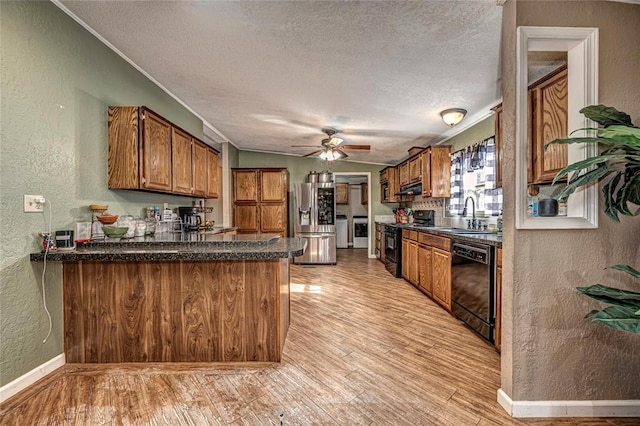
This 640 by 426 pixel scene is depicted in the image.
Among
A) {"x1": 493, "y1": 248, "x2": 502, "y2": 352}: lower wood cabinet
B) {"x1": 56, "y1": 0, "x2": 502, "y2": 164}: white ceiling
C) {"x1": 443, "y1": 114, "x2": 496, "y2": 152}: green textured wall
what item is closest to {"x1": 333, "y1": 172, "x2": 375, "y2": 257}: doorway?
{"x1": 443, "y1": 114, "x2": 496, "y2": 152}: green textured wall

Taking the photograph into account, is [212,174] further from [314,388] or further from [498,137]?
[498,137]

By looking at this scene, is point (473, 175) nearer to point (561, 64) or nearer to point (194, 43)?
point (561, 64)

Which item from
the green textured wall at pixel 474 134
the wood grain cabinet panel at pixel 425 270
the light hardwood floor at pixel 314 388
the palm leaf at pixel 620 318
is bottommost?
the light hardwood floor at pixel 314 388

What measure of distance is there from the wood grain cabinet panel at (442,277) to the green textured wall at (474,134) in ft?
5.19

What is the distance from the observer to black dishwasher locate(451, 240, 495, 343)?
7.79 feet

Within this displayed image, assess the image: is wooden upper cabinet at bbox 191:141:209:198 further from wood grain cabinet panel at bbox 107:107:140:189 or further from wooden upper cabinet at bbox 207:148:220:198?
wood grain cabinet panel at bbox 107:107:140:189

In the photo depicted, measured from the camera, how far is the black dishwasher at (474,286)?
237cm

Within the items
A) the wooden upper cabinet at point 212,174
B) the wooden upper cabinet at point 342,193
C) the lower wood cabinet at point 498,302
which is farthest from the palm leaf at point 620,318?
the wooden upper cabinet at point 342,193

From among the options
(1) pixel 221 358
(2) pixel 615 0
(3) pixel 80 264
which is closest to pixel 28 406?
(3) pixel 80 264

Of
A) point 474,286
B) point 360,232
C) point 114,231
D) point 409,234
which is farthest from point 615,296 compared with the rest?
point 360,232

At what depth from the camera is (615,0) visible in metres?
1.55

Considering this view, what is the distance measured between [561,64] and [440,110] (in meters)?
1.49

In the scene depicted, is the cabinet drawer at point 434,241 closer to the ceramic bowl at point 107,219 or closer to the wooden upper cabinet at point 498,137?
the wooden upper cabinet at point 498,137

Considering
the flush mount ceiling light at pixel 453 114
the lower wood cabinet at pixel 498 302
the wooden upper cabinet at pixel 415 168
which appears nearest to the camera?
the lower wood cabinet at pixel 498 302
